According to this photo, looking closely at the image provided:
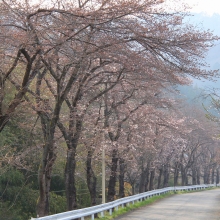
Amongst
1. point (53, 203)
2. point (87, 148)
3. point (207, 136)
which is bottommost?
point (53, 203)

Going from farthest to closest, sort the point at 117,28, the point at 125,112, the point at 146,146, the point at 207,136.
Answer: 1. the point at 207,136
2. the point at 146,146
3. the point at 125,112
4. the point at 117,28

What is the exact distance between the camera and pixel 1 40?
12.1m

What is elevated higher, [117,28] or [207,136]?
[207,136]

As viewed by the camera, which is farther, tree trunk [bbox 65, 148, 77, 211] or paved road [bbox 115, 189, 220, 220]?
paved road [bbox 115, 189, 220, 220]

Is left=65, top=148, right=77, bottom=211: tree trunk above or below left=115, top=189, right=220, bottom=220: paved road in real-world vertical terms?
above

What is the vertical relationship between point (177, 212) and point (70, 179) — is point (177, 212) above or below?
below

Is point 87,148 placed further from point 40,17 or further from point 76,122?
point 40,17

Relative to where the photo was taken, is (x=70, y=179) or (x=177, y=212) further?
(x=177, y=212)

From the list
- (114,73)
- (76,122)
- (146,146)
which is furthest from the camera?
(146,146)

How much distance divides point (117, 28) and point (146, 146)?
22.7 m

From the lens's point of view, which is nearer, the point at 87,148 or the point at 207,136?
the point at 87,148

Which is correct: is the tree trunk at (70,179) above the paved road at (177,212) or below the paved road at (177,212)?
above

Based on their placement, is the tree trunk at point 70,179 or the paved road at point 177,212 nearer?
the tree trunk at point 70,179

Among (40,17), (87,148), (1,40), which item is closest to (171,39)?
(40,17)
